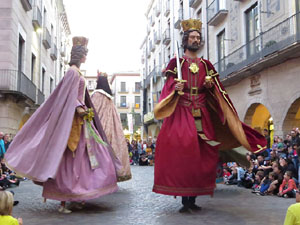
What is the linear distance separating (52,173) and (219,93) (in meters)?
2.36

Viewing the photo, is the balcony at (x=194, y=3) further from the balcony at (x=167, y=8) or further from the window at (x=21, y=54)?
the window at (x=21, y=54)

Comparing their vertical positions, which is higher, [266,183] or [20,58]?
[20,58]

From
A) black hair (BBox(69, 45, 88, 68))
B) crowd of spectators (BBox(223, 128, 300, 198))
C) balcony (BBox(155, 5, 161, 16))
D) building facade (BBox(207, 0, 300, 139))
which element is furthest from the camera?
balcony (BBox(155, 5, 161, 16))

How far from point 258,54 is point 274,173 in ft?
22.7

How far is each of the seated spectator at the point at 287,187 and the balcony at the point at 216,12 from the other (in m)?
11.9

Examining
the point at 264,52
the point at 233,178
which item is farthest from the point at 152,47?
the point at 233,178

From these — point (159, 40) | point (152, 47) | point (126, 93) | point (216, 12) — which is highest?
point (152, 47)

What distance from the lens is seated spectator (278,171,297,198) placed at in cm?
734

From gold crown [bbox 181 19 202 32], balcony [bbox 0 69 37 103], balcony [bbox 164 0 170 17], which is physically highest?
balcony [bbox 164 0 170 17]

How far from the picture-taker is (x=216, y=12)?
63.3 feet

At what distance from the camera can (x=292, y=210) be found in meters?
2.83

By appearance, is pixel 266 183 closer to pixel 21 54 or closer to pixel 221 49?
pixel 221 49

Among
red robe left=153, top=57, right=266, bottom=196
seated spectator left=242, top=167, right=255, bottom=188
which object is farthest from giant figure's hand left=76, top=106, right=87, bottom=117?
seated spectator left=242, top=167, right=255, bottom=188

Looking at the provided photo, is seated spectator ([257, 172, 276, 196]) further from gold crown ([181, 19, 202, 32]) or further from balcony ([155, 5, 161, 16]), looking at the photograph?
balcony ([155, 5, 161, 16])
